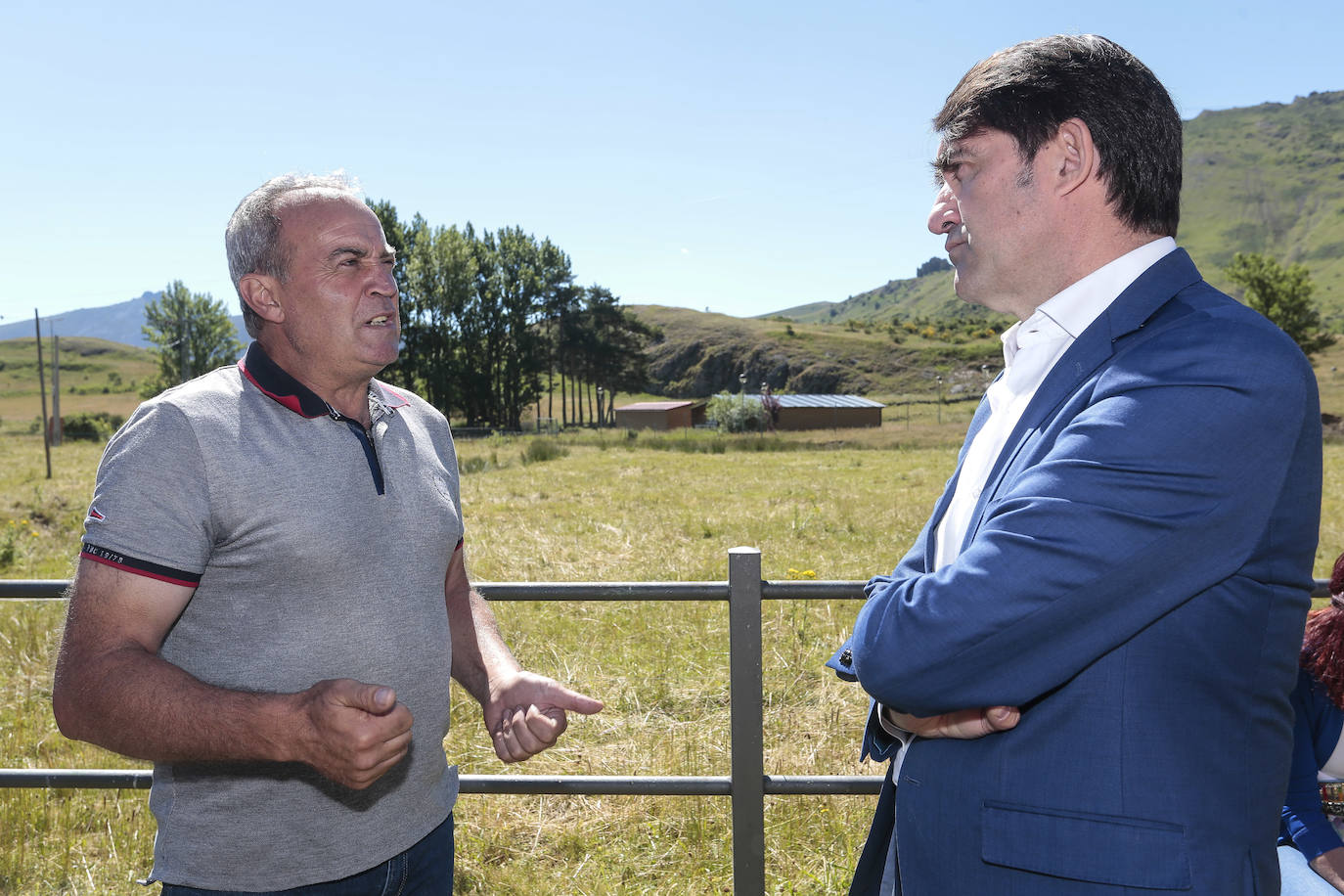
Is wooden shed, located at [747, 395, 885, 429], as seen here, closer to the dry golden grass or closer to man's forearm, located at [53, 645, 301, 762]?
the dry golden grass

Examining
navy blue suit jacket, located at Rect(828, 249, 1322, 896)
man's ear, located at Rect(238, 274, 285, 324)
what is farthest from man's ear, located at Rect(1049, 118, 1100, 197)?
man's ear, located at Rect(238, 274, 285, 324)

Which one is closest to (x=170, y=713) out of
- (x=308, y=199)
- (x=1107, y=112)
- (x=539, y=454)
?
(x=308, y=199)

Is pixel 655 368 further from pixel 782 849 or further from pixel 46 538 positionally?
pixel 782 849

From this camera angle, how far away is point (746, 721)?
3027 millimetres

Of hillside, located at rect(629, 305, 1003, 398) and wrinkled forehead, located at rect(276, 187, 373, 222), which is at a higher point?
hillside, located at rect(629, 305, 1003, 398)

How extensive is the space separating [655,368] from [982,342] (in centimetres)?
5083

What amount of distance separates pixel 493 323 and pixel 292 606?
7425 cm

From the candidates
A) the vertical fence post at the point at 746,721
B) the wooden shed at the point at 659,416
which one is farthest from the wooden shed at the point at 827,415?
the vertical fence post at the point at 746,721

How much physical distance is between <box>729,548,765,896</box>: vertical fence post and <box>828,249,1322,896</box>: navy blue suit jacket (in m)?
1.47

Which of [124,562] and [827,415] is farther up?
[124,562]

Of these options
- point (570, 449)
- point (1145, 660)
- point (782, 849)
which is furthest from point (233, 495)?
point (570, 449)

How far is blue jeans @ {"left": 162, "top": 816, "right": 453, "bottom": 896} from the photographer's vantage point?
1.92m

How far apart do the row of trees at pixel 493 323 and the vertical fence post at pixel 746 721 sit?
210 feet

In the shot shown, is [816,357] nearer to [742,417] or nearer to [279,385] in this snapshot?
[742,417]
